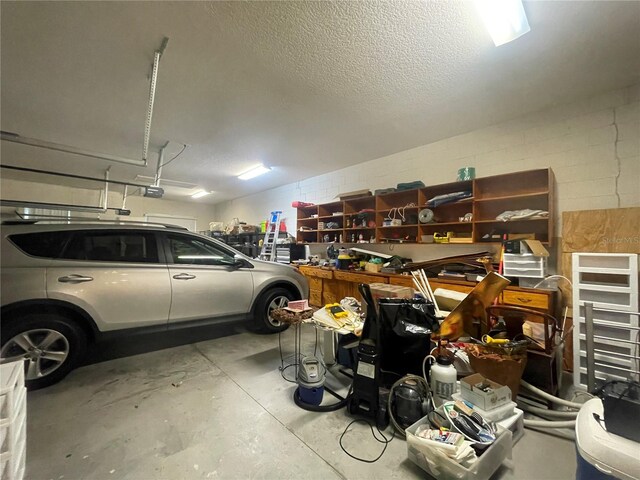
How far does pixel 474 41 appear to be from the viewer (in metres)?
1.92

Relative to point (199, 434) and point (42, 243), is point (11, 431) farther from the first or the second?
point (42, 243)

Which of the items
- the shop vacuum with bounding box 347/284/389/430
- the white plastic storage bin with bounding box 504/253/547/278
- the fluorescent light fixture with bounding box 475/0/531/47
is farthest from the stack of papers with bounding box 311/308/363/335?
the fluorescent light fixture with bounding box 475/0/531/47

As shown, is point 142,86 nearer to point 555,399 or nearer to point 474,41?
point 474,41

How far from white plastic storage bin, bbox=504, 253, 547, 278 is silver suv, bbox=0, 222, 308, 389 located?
2966 mm

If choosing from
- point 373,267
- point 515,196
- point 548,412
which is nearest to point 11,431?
point 548,412

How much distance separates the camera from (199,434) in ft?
5.49

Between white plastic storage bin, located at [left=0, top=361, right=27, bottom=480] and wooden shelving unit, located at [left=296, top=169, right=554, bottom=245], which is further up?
wooden shelving unit, located at [left=296, top=169, right=554, bottom=245]

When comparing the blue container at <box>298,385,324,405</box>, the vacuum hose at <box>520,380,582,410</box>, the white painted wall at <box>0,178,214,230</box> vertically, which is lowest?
the blue container at <box>298,385,324,405</box>

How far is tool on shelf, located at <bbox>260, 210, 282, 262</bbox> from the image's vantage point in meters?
6.16

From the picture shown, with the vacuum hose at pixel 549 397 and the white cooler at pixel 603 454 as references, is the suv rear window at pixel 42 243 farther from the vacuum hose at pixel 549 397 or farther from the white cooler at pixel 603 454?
the vacuum hose at pixel 549 397

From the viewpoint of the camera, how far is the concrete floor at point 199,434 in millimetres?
1412

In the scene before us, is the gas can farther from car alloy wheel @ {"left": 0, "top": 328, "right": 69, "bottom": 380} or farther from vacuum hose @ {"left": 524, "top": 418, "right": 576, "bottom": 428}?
car alloy wheel @ {"left": 0, "top": 328, "right": 69, "bottom": 380}

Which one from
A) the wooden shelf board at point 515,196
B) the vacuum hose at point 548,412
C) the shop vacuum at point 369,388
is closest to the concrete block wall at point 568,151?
the wooden shelf board at point 515,196

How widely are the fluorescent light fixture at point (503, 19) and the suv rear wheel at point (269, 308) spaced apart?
3370 millimetres
